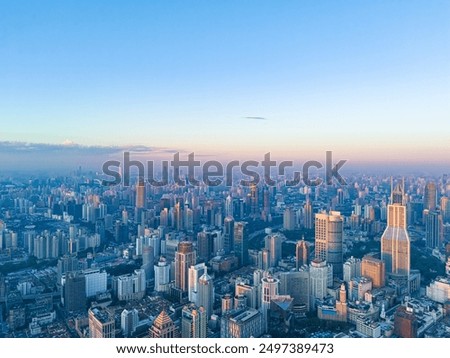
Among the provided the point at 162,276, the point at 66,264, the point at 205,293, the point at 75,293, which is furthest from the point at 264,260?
the point at 66,264

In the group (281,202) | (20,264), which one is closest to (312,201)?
(281,202)

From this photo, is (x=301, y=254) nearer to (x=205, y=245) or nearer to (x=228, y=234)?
(x=228, y=234)

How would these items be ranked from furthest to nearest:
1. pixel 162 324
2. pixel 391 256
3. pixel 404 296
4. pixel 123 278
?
pixel 391 256
pixel 123 278
pixel 404 296
pixel 162 324

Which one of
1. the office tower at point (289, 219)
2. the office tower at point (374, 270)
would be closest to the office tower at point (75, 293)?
the office tower at point (374, 270)

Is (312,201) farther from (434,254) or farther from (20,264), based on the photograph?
(20,264)

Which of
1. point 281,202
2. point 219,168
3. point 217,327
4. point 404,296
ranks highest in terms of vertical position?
point 219,168

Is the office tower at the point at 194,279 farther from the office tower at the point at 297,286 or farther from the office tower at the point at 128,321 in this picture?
the office tower at the point at 297,286

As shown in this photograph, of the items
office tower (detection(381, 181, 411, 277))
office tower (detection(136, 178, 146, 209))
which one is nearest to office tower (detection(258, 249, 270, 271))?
office tower (detection(381, 181, 411, 277))
